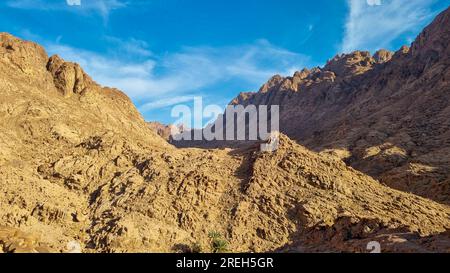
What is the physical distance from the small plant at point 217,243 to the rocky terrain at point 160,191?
19cm

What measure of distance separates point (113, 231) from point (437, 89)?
45.2 meters

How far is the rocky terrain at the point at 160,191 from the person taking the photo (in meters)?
17.2

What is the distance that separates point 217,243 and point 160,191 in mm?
4643

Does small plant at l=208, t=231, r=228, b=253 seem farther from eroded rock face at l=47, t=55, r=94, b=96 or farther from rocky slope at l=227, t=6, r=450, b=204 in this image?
eroded rock face at l=47, t=55, r=94, b=96

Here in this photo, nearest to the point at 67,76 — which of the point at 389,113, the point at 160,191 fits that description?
the point at 160,191

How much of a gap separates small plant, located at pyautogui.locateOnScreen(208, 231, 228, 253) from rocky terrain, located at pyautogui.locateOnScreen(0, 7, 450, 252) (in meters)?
0.19

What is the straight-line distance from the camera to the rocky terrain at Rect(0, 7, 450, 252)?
1725 centimetres

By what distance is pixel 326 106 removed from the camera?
79.4m

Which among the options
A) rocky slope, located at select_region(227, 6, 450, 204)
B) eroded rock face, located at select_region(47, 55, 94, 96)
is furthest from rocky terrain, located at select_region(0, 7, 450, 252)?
rocky slope, located at select_region(227, 6, 450, 204)

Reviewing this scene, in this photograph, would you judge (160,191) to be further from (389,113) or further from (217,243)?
(389,113)

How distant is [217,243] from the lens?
1755 centimetres
